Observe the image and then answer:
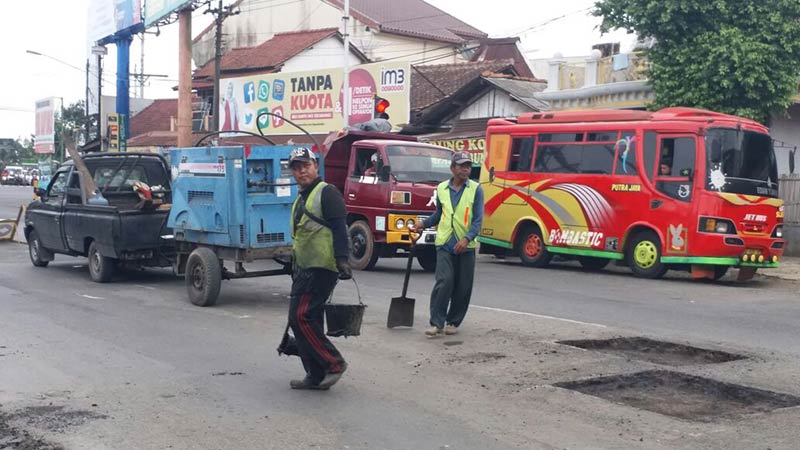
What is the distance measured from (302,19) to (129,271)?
145 ft

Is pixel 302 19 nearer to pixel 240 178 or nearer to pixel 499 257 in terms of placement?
pixel 499 257

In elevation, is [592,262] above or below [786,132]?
below

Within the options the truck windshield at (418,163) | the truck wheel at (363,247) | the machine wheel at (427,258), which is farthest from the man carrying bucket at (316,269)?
the machine wheel at (427,258)

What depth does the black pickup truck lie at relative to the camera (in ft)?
46.5

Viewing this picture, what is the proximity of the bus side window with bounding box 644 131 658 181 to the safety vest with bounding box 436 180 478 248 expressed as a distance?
7434 mm

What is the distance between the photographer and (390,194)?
16047 millimetres

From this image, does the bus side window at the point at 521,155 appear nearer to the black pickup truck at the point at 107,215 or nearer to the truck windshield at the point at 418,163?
the truck windshield at the point at 418,163

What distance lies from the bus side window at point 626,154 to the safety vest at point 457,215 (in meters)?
7.53

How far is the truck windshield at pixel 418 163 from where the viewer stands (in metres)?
16.3

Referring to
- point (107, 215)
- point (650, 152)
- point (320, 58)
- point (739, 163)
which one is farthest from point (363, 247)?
point (320, 58)

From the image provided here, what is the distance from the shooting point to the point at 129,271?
637 inches

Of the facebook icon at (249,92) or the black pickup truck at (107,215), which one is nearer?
the black pickup truck at (107,215)

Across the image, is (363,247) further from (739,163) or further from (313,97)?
(313,97)

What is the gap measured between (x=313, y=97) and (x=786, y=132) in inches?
747
